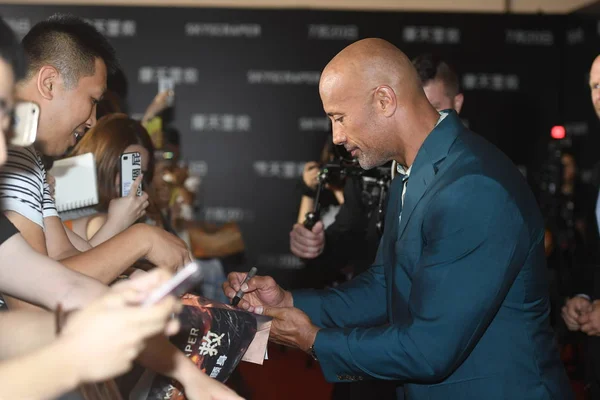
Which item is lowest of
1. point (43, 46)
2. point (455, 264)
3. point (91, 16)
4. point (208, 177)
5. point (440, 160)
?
point (208, 177)

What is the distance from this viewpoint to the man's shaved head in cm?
195

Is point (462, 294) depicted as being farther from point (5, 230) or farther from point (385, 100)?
point (5, 230)

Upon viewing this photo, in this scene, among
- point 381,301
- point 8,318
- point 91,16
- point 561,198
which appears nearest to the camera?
point 8,318

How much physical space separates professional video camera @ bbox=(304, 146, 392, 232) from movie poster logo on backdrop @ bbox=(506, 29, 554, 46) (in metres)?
3.56

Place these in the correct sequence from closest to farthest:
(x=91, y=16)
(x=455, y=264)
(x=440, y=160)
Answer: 1. (x=455, y=264)
2. (x=440, y=160)
3. (x=91, y=16)

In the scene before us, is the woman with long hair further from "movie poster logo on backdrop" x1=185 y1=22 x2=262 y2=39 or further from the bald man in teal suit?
"movie poster logo on backdrop" x1=185 y1=22 x2=262 y2=39

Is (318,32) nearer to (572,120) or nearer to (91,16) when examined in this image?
(91,16)

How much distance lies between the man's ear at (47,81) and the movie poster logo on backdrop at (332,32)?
4186 millimetres

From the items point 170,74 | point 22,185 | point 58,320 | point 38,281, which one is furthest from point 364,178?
point 170,74

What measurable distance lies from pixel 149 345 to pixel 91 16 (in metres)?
5.10

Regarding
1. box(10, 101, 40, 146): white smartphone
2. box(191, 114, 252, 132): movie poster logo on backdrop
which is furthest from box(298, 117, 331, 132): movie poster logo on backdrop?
box(10, 101, 40, 146): white smartphone

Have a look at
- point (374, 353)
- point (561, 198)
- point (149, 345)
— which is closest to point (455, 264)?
point (374, 353)

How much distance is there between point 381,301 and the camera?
221 cm

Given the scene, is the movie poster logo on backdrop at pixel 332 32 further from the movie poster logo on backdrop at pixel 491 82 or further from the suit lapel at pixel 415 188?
the suit lapel at pixel 415 188
